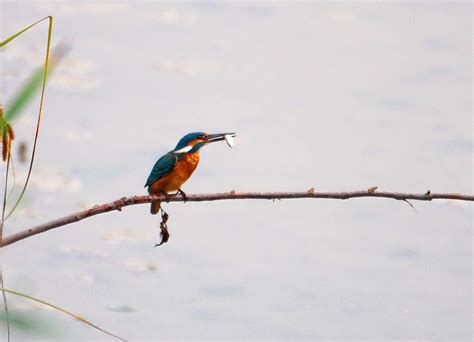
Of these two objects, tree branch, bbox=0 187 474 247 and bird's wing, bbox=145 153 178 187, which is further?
bird's wing, bbox=145 153 178 187

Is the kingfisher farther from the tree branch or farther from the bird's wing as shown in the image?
the tree branch

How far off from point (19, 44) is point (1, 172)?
1.16 m

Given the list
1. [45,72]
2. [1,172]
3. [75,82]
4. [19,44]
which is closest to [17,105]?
[45,72]

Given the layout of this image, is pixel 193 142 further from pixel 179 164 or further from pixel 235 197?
pixel 235 197

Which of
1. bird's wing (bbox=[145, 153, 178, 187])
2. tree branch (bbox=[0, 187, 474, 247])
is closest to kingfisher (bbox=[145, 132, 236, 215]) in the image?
bird's wing (bbox=[145, 153, 178, 187])

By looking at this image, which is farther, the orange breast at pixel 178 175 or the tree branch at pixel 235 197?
the orange breast at pixel 178 175

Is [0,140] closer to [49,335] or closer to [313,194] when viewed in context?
[49,335]

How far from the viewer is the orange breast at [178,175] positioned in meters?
1.55

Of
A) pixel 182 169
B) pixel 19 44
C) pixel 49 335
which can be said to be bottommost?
pixel 49 335

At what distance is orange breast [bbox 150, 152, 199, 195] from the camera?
155 centimetres

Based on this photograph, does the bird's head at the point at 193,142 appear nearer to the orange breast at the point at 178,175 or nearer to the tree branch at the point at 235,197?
the orange breast at the point at 178,175

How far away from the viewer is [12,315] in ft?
1.98

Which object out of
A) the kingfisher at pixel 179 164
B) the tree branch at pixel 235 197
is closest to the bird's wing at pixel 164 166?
the kingfisher at pixel 179 164

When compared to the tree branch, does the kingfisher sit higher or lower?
higher
